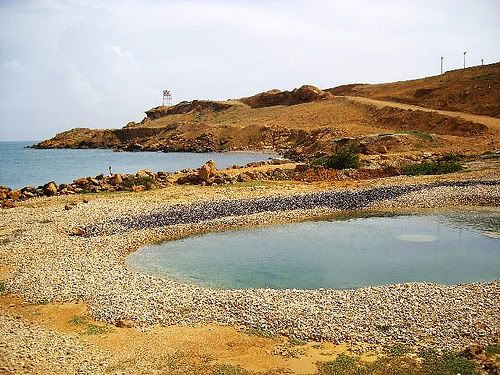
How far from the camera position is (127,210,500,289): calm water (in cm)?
1579

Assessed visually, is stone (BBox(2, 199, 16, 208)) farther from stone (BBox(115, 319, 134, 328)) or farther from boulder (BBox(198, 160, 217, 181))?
stone (BBox(115, 319, 134, 328))

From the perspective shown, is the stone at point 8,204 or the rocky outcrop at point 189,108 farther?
the rocky outcrop at point 189,108

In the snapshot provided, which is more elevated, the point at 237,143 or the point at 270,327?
the point at 237,143

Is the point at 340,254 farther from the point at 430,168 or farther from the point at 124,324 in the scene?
the point at 430,168

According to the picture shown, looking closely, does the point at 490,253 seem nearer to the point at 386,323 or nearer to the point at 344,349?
the point at 386,323

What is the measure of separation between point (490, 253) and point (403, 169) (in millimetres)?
18459

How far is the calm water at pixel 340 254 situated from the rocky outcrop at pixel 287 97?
63.6m

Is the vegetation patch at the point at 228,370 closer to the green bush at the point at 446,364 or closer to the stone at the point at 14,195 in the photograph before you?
the green bush at the point at 446,364

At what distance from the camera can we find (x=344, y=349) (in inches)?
410

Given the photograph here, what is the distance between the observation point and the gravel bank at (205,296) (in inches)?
441

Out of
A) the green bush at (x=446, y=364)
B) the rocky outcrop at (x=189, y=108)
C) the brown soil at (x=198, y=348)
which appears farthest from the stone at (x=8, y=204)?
the rocky outcrop at (x=189, y=108)

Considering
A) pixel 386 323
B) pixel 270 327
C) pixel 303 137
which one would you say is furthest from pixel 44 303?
pixel 303 137

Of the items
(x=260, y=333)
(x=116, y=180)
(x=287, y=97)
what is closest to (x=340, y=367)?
(x=260, y=333)

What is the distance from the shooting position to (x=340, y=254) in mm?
18688
